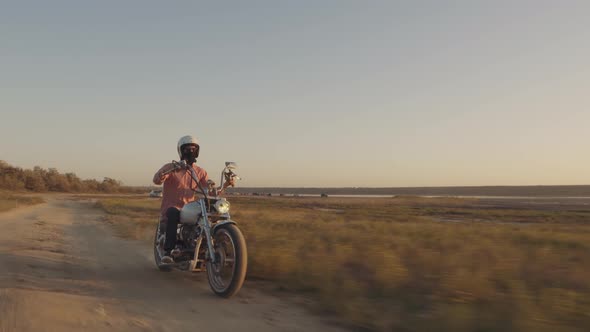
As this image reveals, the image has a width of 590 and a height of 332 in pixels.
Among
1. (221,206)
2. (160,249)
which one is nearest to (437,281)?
(221,206)

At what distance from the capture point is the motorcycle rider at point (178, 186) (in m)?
6.14

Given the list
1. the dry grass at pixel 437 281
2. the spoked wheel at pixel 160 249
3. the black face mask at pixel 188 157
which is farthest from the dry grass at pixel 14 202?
the dry grass at pixel 437 281

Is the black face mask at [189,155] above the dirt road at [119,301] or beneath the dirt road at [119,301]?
above

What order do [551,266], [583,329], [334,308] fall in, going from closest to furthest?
[583,329], [334,308], [551,266]

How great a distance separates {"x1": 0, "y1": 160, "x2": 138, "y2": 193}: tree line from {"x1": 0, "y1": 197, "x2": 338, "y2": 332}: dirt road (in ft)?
209

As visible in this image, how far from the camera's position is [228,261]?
537 cm

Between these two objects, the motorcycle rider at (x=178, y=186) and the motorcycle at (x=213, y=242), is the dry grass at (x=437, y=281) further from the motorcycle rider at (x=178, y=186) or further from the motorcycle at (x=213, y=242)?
the motorcycle rider at (x=178, y=186)

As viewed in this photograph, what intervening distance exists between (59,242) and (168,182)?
16.7 feet

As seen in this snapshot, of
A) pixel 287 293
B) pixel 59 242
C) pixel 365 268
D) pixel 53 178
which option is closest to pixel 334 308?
pixel 287 293

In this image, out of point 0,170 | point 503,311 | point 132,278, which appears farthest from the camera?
point 0,170

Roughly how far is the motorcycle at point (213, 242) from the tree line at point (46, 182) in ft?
214

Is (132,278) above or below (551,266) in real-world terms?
below

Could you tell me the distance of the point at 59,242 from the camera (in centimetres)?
1012

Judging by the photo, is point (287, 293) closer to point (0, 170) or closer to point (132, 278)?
point (132, 278)
